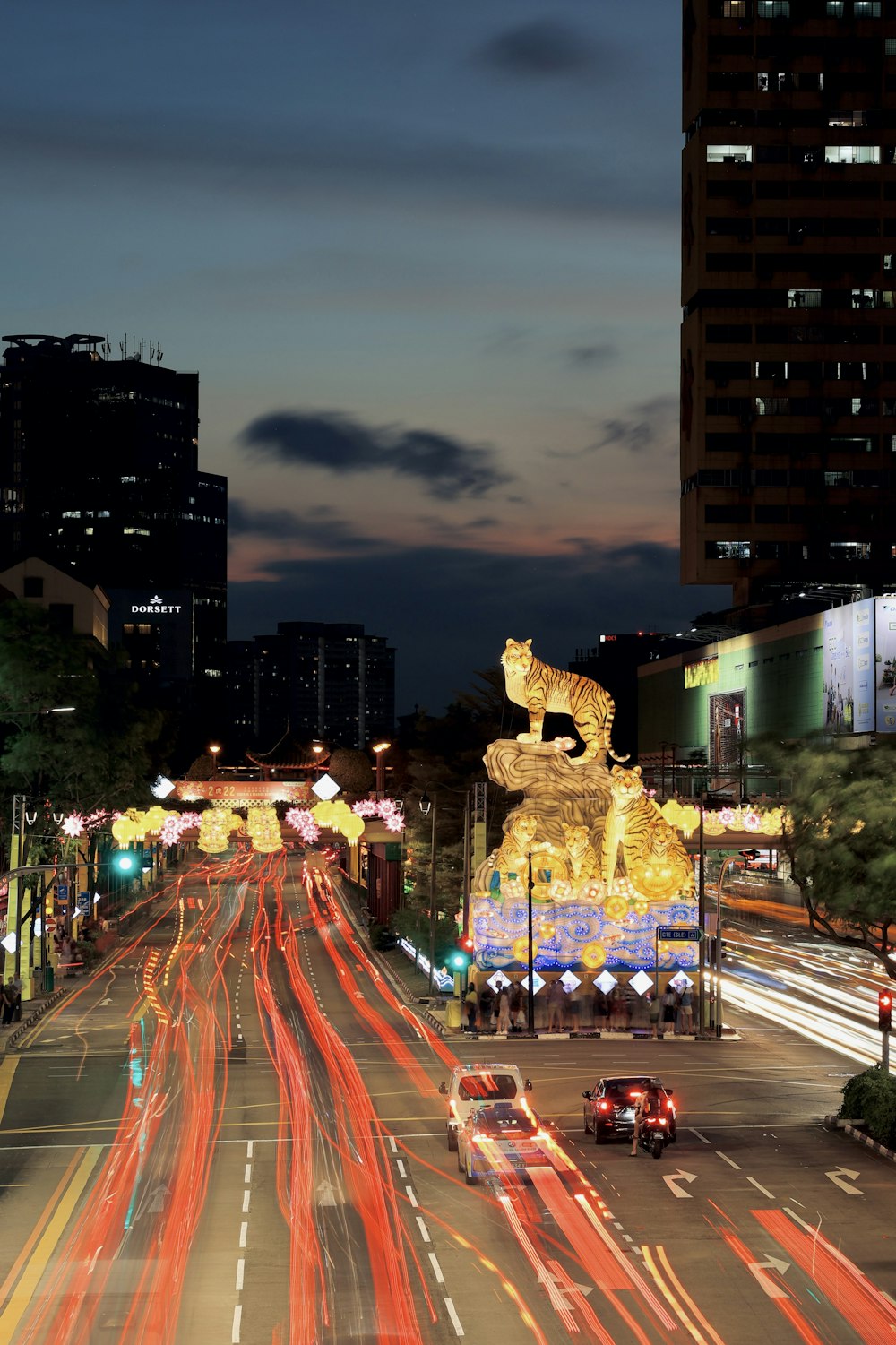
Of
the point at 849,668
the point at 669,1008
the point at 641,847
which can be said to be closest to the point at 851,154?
the point at 849,668

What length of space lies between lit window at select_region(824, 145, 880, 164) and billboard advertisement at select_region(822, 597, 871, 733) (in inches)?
2329

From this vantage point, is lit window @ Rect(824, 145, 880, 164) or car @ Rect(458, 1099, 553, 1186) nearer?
car @ Rect(458, 1099, 553, 1186)

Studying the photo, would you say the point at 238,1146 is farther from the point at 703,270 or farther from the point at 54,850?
the point at 703,270

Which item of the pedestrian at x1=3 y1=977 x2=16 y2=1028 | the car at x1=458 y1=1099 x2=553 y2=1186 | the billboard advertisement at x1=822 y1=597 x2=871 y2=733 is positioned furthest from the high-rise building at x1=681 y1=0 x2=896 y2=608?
the car at x1=458 y1=1099 x2=553 y2=1186

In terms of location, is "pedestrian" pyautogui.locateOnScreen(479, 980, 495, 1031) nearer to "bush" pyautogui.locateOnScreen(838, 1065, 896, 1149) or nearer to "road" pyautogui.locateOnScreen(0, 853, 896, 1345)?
"road" pyautogui.locateOnScreen(0, 853, 896, 1345)

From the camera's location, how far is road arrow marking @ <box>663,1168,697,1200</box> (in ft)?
110

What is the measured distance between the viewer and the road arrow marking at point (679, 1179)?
33406 millimetres

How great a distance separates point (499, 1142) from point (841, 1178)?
6.87 m

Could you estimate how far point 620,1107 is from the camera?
38406 millimetres

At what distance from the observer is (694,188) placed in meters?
173

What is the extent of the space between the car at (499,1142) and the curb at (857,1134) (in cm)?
798

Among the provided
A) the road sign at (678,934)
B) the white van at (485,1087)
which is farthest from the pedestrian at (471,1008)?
the white van at (485,1087)

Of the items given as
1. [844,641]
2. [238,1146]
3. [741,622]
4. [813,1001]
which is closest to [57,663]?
[813,1001]

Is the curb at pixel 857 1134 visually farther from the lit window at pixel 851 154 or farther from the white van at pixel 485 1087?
the lit window at pixel 851 154
